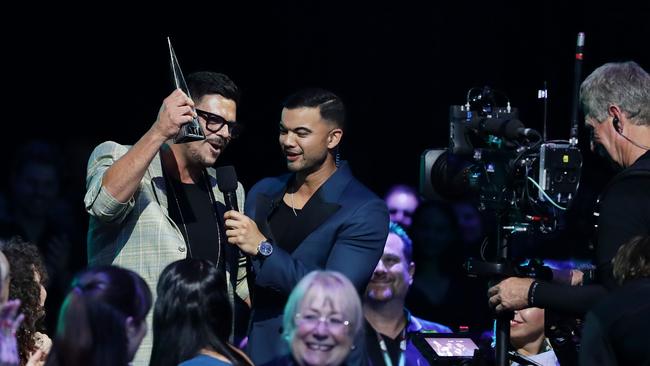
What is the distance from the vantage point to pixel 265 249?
12.6 ft

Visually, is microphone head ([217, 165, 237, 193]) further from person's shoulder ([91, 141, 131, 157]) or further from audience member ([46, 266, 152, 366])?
audience member ([46, 266, 152, 366])

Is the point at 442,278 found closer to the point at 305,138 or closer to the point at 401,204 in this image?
the point at 401,204

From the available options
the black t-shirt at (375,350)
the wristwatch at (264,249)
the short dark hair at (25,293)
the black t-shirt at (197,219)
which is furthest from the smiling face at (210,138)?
the black t-shirt at (375,350)

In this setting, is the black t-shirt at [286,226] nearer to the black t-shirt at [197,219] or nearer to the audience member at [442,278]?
the black t-shirt at [197,219]

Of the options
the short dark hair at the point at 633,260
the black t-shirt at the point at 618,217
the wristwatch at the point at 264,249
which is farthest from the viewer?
the wristwatch at the point at 264,249

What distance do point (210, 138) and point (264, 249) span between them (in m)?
0.71

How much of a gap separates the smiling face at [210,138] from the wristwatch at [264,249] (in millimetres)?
643

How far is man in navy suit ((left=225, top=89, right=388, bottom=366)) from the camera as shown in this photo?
3896 millimetres

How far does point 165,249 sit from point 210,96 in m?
0.70

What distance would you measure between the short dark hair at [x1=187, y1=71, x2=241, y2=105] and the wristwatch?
2.80ft

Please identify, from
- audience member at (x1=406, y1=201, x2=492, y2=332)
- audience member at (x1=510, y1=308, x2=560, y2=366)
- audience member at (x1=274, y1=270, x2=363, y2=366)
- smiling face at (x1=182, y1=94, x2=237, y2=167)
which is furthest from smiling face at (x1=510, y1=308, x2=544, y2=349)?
audience member at (x1=274, y1=270, x2=363, y2=366)

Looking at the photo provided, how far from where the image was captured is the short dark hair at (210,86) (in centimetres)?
443

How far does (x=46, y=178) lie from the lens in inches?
229

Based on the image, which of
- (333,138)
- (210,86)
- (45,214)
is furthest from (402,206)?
(210,86)
